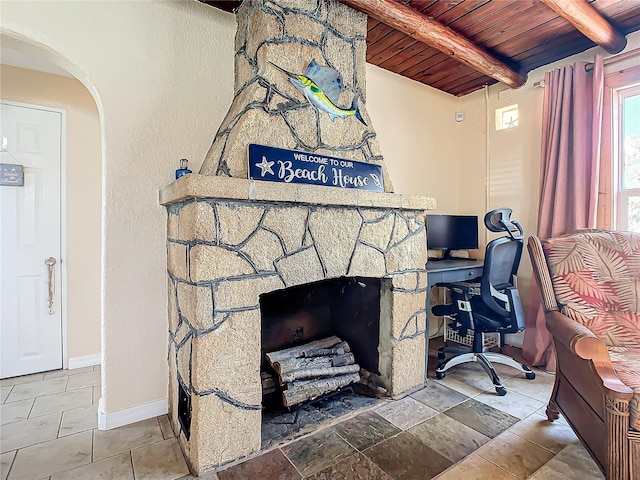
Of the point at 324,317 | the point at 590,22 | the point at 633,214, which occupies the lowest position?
the point at 324,317

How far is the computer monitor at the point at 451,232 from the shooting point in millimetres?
3094

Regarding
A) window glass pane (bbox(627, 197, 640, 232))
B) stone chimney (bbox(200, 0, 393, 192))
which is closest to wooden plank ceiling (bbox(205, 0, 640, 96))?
stone chimney (bbox(200, 0, 393, 192))

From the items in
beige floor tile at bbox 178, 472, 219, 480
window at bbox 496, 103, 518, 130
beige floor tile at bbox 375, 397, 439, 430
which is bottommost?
beige floor tile at bbox 178, 472, 219, 480

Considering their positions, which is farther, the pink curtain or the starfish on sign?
the pink curtain

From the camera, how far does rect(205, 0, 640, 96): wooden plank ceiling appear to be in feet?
7.01

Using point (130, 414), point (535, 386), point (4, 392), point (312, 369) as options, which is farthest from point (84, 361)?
point (535, 386)

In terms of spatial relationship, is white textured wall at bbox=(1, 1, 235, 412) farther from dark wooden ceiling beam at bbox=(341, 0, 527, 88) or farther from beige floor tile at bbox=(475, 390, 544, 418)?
beige floor tile at bbox=(475, 390, 544, 418)

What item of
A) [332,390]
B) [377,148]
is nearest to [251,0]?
[377,148]

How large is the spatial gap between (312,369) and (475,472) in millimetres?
994

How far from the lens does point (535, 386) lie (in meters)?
2.30

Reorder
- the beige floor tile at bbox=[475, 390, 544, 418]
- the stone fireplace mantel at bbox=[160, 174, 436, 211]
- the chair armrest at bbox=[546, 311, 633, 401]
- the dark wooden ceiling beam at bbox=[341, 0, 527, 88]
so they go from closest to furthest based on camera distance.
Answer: the chair armrest at bbox=[546, 311, 633, 401] < the stone fireplace mantel at bbox=[160, 174, 436, 211] < the beige floor tile at bbox=[475, 390, 544, 418] < the dark wooden ceiling beam at bbox=[341, 0, 527, 88]

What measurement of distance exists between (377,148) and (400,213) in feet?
1.49

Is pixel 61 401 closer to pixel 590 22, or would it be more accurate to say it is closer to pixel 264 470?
pixel 264 470

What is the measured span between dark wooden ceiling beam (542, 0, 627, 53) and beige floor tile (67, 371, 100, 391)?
3901 millimetres
